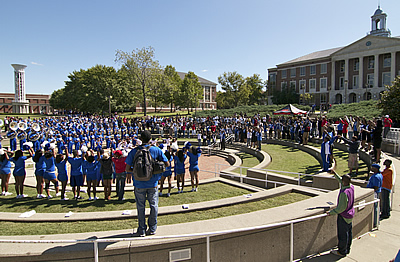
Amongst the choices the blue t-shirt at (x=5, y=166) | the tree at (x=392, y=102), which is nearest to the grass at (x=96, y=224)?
the blue t-shirt at (x=5, y=166)

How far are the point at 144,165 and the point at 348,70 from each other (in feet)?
214

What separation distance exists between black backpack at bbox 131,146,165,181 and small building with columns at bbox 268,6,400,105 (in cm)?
5035

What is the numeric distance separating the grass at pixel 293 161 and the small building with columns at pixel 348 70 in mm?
35528

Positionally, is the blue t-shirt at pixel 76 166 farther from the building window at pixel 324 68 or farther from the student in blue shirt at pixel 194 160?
the building window at pixel 324 68

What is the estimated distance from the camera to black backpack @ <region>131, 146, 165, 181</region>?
4324 millimetres

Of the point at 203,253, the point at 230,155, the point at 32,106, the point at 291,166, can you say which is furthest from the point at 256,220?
the point at 32,106

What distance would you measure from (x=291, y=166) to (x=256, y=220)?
1056 centimetres

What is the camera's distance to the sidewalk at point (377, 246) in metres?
4.54

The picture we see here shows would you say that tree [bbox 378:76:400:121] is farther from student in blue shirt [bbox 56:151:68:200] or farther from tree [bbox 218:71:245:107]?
tree [bbox 218:71:245:107]

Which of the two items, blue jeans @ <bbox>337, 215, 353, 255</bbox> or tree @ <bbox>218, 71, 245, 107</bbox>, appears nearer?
blue jeans @ <bbox>337, 215, 353, 255</bbox>

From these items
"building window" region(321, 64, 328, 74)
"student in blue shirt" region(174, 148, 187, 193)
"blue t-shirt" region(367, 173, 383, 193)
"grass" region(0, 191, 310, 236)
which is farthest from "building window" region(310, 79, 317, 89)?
"grass" region(0, 191, 310, 236)

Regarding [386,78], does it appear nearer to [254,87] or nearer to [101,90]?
[254,87]

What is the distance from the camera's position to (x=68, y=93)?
6994 cm

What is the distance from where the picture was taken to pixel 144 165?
14.3ft
